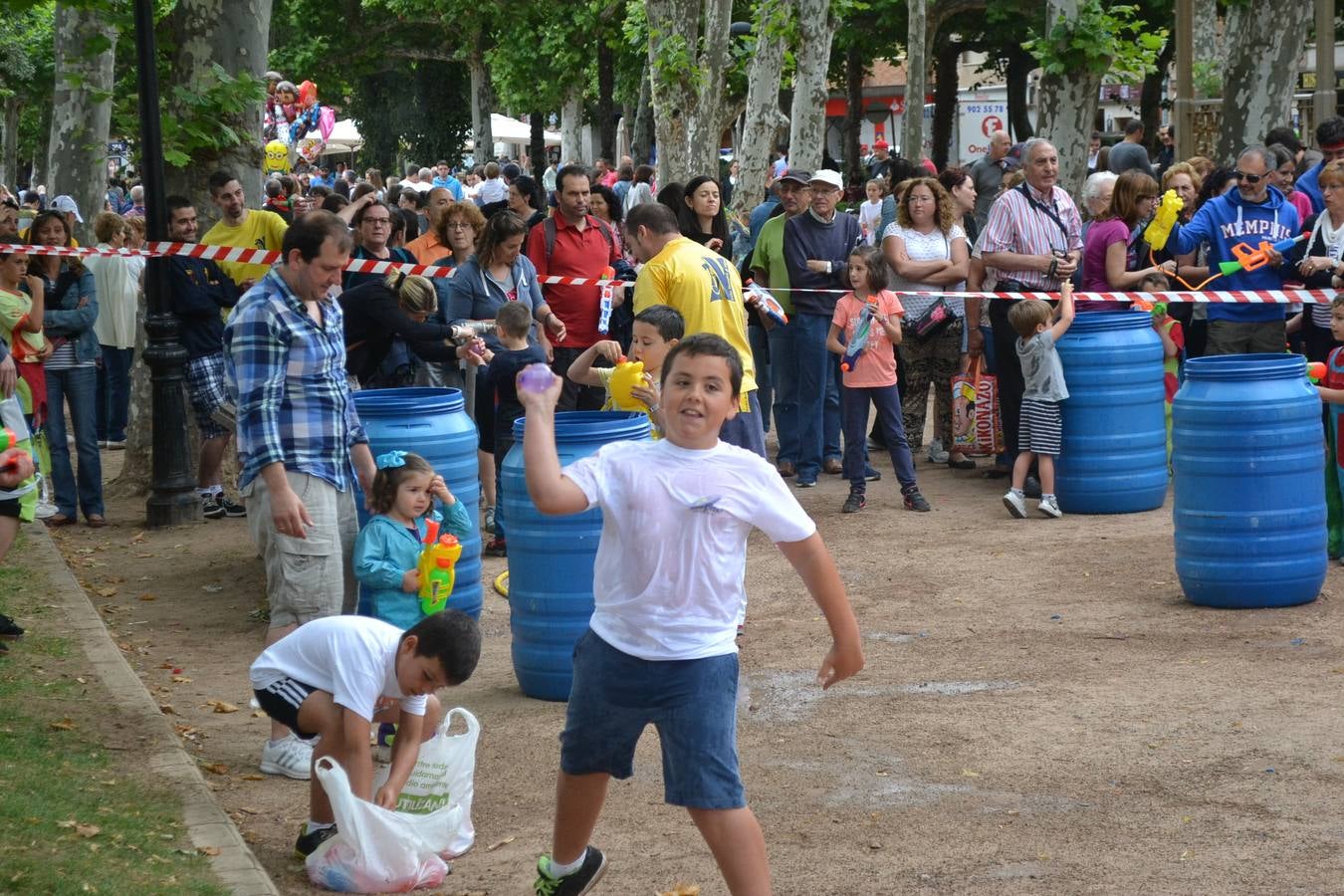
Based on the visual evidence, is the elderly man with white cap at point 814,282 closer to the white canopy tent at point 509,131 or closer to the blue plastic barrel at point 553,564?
the blue plastic barrel at point 553,564

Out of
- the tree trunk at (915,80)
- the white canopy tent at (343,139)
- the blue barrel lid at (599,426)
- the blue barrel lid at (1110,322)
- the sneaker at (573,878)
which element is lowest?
the sneaker at (573,878)

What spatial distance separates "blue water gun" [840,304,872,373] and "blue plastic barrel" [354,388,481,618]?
3688 millimetres

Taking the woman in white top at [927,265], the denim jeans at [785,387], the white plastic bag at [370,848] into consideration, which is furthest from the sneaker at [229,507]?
the white plastic bag at [370,848]

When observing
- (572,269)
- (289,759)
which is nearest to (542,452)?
(289,759)

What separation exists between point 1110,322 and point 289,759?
642 centimetres

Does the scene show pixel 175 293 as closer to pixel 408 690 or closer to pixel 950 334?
pixel 950 334

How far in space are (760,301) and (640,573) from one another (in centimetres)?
686

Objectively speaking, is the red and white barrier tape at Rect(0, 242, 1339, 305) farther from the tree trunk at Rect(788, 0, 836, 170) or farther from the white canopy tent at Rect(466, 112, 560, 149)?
the white canopy tent at Rect(466, 112, 560, 149)

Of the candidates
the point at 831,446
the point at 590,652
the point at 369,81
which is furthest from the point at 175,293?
the point at 369,81

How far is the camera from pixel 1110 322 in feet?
35.6

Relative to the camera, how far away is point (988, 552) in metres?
10.1

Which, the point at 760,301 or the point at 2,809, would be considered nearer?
the point at 2,809

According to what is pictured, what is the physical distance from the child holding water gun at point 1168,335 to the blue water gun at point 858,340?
1.97 metres

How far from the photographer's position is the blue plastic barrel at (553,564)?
7.09 metres
